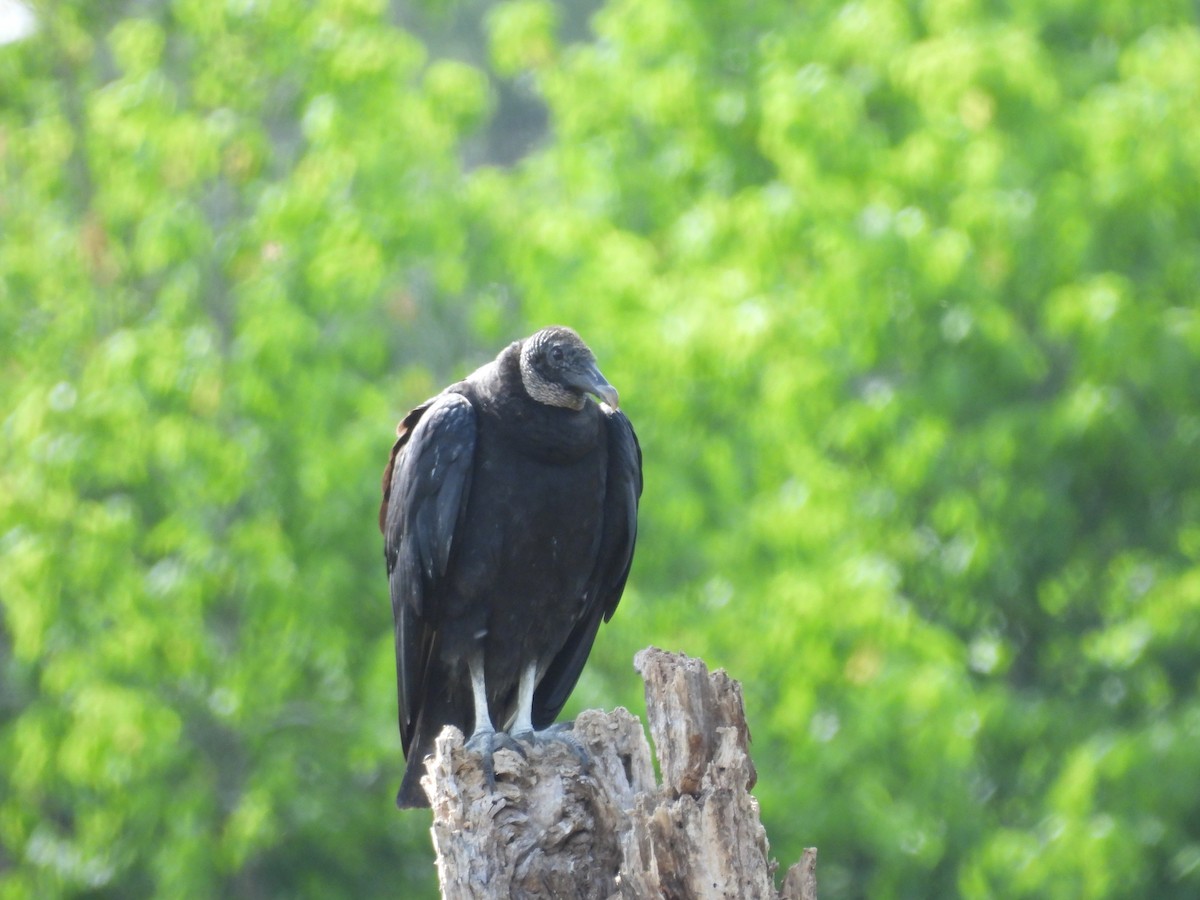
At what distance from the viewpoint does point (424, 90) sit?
336 inches

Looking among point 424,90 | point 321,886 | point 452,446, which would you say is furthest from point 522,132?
point 452,446

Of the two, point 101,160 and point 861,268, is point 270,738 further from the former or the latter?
point 861,268

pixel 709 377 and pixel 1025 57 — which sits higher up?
pixel 1025 57

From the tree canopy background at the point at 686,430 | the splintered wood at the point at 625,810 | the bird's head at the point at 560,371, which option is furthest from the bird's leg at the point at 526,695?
the tree canopy background at the point at 686,430

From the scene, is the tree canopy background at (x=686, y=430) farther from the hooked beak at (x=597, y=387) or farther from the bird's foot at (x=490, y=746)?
the hooked beak at (x=597, y=387)

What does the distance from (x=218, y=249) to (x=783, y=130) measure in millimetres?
2787

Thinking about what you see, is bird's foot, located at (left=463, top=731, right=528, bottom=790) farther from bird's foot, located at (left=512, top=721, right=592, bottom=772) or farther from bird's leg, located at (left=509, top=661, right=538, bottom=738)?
bird's leg, located at (left=509, top=661, right=538, bottom=738)

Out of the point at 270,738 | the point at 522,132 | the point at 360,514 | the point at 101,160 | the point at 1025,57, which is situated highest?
the point at 522,132

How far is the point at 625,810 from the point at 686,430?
4.85 meters

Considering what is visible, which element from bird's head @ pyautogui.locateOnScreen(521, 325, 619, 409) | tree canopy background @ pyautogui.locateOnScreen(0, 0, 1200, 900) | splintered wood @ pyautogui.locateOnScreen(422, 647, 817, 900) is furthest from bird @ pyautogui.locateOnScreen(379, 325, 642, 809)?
tree canopy background @ pyautogui.locateOnScreen(0, 0, 1200, 900)

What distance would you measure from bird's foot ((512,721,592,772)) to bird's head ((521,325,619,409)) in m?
0.74

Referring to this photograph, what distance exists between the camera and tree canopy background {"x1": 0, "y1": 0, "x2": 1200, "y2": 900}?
279 inches

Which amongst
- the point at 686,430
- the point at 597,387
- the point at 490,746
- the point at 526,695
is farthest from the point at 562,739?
the point at 686,430

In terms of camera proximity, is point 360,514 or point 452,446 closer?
point 452,446
